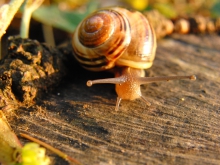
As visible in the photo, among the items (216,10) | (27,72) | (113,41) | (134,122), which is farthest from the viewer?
(216,10)

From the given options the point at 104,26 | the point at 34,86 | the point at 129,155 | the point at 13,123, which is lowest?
the point at 129,155

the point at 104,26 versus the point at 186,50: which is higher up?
the point at 104,26

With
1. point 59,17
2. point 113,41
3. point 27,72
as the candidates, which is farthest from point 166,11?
point 27,72

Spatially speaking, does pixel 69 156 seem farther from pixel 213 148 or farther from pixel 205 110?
pixel 205 110

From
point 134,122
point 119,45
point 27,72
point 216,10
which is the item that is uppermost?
point 216,10

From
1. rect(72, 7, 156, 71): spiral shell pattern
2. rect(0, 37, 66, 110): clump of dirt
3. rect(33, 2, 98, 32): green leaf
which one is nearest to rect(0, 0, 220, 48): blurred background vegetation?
rect(33, 2, 98, 32): green leaf

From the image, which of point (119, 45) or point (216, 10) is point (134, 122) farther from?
point (216, 10)

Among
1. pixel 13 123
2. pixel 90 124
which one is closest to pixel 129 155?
pixel 90 124

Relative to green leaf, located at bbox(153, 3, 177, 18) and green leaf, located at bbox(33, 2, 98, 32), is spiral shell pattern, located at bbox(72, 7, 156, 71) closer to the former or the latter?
green leaf, located at bbox(33, 2, 98, 32)
